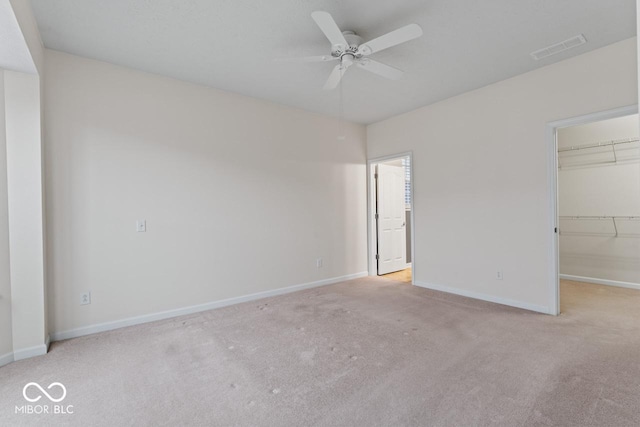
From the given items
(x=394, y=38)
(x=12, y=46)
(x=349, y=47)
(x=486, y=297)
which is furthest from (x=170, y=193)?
(x=486, y=297)

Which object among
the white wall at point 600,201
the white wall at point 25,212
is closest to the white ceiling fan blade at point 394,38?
the white wall at point 25,212

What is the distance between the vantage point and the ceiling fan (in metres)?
1.98

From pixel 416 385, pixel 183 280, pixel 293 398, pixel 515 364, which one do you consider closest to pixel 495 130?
pixel 515 364

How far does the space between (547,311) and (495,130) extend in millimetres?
2105

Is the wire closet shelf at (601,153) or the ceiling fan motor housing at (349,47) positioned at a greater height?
the ceiling fan motor housing at (349,47)

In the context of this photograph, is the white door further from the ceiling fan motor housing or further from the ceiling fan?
the ceiling fan motor housing

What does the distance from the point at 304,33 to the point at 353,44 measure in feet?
1.36

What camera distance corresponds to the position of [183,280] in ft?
11.2

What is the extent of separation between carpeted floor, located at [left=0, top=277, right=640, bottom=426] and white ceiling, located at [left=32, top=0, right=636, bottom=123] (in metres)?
2.59

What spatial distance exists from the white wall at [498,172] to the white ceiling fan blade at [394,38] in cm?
205

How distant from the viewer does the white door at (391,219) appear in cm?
528

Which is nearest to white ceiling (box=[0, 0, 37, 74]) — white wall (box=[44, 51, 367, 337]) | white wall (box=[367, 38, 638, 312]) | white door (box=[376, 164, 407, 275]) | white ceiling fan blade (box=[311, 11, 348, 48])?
white wall (box=[44, 51, 367, 337])

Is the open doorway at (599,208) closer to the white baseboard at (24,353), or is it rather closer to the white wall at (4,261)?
the white baseboard at (24,353)

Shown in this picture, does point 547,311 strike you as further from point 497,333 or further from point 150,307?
point 150,307
